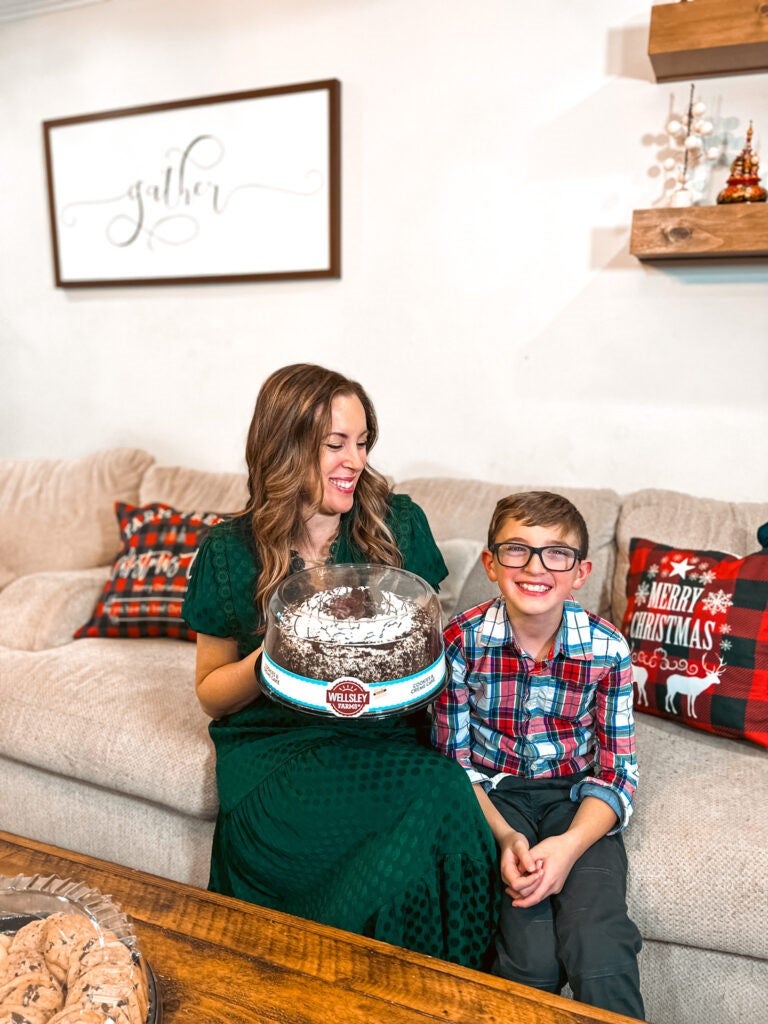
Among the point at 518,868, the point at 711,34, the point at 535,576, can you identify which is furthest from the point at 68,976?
the point at 711,34

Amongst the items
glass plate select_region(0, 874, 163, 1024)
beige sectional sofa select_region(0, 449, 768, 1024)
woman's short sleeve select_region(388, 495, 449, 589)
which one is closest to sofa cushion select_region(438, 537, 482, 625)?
beige sectional sofa select_region(0, 449, 768, 1024)

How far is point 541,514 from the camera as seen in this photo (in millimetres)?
1271

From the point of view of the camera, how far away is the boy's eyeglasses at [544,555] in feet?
4.11

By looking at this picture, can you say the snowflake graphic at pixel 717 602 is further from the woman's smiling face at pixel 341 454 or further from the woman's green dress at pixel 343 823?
the woman's smiling face at pixel 341 454

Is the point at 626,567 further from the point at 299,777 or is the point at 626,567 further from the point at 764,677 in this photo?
the point at 299,777

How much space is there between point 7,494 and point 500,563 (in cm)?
189

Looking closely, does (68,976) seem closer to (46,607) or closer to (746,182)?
(46,607)

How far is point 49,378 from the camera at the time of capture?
2.99 meters

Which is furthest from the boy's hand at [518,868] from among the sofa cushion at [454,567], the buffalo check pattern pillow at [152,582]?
the buffalo check pattern pillow at [152,582]

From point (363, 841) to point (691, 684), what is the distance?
2.59 feet

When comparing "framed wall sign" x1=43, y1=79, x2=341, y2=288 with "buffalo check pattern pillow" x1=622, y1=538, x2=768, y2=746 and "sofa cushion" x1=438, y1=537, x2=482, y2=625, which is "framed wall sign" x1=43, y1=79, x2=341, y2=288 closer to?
"sofa cushion" x1=438, y1=537, x2=482, y2=625

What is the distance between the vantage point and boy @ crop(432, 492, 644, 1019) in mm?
1169

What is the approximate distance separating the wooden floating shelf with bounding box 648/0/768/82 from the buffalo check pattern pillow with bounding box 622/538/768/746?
1.16 m

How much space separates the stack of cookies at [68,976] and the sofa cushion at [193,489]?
61.7 inches
